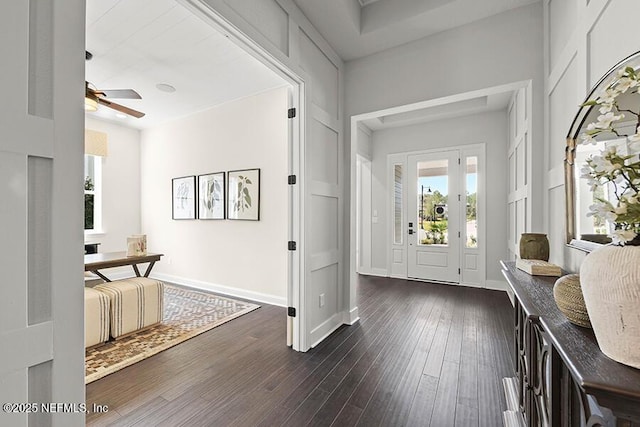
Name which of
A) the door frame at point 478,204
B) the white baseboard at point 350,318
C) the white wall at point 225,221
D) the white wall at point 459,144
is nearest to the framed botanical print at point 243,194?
the white wall at point 225,221

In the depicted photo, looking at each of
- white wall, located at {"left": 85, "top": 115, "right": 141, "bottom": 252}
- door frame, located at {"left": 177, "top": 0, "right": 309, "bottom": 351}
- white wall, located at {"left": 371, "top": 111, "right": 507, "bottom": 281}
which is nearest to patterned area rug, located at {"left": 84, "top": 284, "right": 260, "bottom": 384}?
door frame, located at {"left": 177, "top": 0, "right": 309, "bottom": 351}

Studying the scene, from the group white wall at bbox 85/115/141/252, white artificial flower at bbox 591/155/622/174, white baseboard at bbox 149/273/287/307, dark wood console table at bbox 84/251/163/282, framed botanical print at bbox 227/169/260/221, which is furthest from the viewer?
white wall at bbox 85/115/141/252

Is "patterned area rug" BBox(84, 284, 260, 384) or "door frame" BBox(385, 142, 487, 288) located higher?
"door frame" BBox(385, 142, 487, 288)

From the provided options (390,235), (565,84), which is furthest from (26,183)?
(390,235)

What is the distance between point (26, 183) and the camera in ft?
3.13

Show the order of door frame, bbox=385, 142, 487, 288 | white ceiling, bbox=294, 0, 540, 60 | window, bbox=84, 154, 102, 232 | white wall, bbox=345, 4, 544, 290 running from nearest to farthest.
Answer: white wall, bbox=345, 4, 544, 290, white ceiling, bbox=294, 0, 540, 60, door frame, bbox=385, 142, 487, 288, window, bbox=84, 154, 102, 232

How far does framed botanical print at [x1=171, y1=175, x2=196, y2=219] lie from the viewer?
15.6ft

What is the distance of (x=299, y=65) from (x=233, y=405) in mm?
2581

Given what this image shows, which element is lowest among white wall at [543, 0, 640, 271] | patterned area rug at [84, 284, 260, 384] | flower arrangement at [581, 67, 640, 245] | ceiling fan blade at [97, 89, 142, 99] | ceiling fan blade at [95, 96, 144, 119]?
patterned area rug at [84, 284, 260, 384]

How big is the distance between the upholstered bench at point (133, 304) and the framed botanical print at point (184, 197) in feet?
6.17

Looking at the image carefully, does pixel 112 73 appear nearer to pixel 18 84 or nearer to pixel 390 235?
pixel 18 84

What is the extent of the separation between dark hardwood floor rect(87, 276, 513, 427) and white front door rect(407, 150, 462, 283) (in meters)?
1.68

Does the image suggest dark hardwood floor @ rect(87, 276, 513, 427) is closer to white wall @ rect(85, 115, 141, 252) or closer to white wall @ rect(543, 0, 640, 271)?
white wall @ rect(543, 0, 640, 271)

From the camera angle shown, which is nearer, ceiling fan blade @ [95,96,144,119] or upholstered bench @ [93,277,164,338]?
upholstered bench @ [93,277,164,338]
